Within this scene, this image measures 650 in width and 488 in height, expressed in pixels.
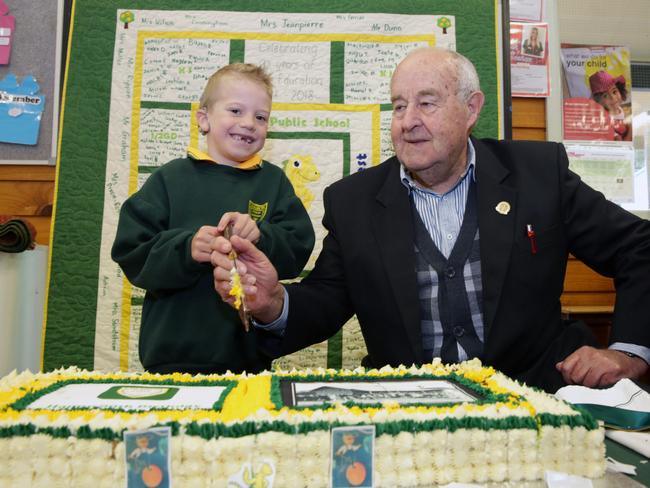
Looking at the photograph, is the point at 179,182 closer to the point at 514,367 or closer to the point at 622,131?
the point at 514,367

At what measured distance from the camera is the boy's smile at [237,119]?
154cm

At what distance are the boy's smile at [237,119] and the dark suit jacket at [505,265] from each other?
1.16ft

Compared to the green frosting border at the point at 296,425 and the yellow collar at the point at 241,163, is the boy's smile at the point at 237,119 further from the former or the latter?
the green frosting border at the point at 296,425

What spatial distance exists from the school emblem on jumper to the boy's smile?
0.16m

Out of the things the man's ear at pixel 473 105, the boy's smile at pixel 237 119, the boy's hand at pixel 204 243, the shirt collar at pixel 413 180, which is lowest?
the boy's hand at pixel 204 243

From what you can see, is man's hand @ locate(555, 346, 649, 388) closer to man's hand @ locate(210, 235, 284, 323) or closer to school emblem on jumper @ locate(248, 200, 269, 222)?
man's hand @ locate(210, 235, 284, 323)

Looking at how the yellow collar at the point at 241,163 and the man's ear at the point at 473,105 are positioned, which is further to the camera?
the man's ear at the point at 473,105

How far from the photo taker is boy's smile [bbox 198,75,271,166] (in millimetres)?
1535

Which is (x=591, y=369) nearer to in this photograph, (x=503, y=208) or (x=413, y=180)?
(x=503, y=208)

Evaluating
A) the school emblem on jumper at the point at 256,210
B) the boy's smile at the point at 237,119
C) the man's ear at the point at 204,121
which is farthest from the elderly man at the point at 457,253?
the man's ear at the point at 204,121

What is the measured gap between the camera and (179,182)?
1.50 metres

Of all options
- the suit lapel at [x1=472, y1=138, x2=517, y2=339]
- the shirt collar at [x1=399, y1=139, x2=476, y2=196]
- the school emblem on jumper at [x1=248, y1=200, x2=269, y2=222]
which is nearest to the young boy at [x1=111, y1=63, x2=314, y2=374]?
the school emblem on jumper at [x1=248, y1=200, x2=269, y2=222]

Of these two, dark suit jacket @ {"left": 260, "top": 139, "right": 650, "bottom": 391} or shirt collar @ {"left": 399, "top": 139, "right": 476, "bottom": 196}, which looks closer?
dark suit jacket @ {"left": 260, "top": 139, "right": 650, "bottom": 391}

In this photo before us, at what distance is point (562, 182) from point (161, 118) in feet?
6.12
